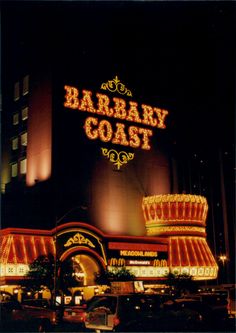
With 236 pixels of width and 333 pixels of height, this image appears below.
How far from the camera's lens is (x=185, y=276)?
45531mm

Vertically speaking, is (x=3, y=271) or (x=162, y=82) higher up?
(x=162, y=82)

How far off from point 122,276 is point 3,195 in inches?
680

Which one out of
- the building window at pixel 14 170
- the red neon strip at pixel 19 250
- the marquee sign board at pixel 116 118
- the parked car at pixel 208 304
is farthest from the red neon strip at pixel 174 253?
the parked car at pixel 208 304

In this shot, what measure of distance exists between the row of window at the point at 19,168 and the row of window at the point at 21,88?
25.0 feet

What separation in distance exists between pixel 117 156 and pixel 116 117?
4385 millimetres

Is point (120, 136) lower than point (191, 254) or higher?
higher

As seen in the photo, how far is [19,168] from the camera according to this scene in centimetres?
5488

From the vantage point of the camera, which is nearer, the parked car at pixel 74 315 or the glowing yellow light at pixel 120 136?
the parked car at pixel 74 315

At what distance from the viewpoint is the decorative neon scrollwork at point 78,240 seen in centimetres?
4121

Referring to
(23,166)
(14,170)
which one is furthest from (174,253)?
(14,170)

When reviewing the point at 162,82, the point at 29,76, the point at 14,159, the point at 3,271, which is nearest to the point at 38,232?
the point at 3,271

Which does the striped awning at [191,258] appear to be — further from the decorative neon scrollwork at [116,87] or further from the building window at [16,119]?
the building window at [16,119]

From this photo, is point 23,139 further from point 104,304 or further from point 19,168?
point 104,304

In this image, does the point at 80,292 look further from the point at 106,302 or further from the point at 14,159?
the point at 106,302
